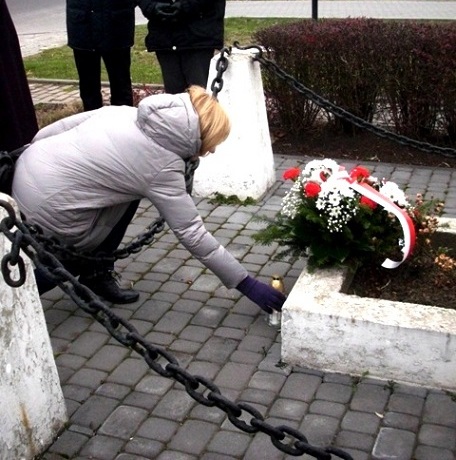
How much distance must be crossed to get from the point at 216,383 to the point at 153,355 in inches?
42.3

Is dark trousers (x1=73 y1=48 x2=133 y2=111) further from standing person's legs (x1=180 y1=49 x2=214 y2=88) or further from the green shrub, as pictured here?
the green shrub

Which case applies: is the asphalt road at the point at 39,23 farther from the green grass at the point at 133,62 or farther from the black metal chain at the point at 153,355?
the black metal chain at the point at 153,355

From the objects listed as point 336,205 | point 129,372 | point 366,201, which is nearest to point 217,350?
point 129,372

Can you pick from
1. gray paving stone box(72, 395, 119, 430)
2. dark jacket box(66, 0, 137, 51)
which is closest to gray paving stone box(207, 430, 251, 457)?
gray paving stone box(72, 395, 119, 430)

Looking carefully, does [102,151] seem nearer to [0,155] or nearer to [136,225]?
[0,155]

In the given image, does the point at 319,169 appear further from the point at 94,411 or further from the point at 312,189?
the point at 94,411

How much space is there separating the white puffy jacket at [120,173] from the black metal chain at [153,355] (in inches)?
38.8

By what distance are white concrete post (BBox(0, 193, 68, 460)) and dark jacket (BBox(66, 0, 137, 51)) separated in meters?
3.97

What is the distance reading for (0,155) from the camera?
3.63 m

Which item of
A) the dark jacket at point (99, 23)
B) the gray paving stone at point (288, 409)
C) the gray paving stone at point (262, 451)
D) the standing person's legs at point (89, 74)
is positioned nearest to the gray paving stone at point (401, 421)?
the gray paving stone at point (288, 409)

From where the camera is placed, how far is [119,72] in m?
6.78

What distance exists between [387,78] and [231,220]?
1.99 m

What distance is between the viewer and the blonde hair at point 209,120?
354 centimetres

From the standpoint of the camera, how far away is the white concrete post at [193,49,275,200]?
5.55m
